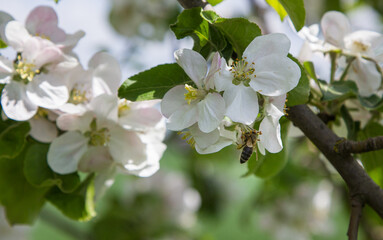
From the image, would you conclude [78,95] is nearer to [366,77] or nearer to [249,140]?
[249,140]

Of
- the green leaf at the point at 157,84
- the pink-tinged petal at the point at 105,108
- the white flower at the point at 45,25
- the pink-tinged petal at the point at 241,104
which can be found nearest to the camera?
the pink-tinged petal at the point at 241,104

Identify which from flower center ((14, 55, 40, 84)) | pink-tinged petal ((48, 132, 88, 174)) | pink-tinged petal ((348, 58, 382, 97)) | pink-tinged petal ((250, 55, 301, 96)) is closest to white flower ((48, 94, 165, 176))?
pink-tinged petal ((48, 132, 88, 174))

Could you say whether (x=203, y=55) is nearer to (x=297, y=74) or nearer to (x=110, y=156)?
(x=297, y=74)

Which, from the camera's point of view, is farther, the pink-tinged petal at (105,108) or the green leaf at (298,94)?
the pink-tinged petal at (105,108)

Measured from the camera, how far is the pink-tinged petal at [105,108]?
35.4 inches

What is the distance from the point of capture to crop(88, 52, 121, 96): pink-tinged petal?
3.12ft

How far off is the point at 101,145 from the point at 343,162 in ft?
1.53

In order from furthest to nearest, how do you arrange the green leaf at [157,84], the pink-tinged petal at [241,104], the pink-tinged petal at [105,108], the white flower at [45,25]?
the white flower at [45,25] → the pink-tinged petal at [105,108] → the green leaf at [157,84] → the pink-tinged petal at [241,104]

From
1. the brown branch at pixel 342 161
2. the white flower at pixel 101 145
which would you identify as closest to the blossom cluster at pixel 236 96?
the brown branch at pixel 342 161

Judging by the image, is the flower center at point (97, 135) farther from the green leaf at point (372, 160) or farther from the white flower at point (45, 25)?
the green leaf at point (372, 160)

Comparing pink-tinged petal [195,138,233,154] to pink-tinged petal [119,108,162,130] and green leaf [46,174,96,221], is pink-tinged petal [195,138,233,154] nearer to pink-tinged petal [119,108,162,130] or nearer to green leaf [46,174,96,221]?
pink-tinged petal [119,108,162,130]

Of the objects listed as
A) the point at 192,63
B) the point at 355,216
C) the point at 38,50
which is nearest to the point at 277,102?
the point at 192,63

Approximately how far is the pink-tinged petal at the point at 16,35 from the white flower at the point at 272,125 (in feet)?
1.61

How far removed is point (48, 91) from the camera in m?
0.91
